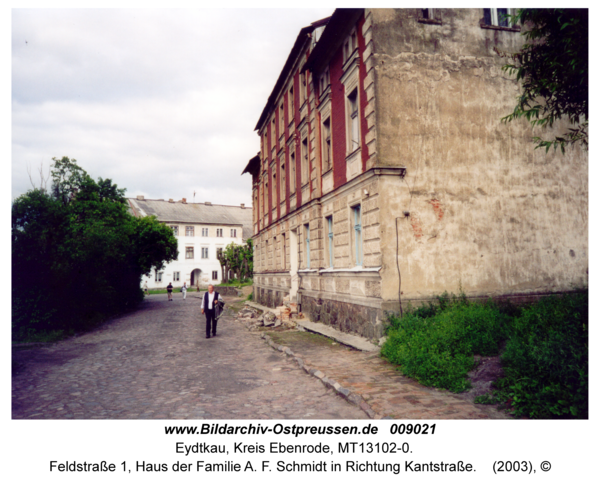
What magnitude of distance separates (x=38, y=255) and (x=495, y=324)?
43.5 feet

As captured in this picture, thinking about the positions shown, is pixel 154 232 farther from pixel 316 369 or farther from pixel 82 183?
pixel 316 369

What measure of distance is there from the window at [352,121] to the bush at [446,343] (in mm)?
5396

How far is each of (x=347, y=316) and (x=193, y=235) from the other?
5255 cm

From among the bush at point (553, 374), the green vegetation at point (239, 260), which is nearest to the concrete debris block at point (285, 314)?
the bush at point (553, 374)

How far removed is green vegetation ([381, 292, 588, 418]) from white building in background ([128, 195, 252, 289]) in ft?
171

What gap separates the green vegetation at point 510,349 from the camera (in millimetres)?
4758

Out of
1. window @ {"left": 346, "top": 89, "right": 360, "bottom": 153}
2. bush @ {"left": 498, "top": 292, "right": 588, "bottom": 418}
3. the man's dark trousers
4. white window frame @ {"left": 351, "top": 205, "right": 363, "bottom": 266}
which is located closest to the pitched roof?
the man's dark trousers

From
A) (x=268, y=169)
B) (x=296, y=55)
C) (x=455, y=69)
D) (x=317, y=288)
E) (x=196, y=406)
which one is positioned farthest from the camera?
(x=268, y=169)

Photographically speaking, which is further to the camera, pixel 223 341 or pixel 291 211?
pixel 291 211

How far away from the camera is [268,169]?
2486 centimetres

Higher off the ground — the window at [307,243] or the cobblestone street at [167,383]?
the window at [307,243]

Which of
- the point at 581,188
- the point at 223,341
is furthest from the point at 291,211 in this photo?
the point at 581,188

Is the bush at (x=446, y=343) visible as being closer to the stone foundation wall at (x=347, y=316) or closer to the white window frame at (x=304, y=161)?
the stone foundation wall at (x=347, y=316)

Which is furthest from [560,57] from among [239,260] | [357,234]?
[239,260]
